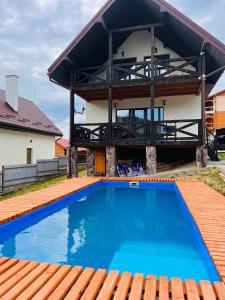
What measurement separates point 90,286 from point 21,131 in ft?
58.8

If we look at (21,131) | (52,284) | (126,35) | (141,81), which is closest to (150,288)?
(52,284)

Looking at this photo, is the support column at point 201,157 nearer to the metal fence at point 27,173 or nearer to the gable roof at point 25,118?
the metal fence at point 27,173

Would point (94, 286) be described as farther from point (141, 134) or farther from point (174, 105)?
point (174, 105)

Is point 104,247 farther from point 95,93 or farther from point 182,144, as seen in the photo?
point 95,93

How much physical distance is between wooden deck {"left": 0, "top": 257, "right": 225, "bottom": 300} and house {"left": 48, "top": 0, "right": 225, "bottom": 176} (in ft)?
34.8

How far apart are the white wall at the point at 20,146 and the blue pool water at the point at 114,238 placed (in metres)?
10.0

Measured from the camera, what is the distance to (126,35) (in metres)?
16.5

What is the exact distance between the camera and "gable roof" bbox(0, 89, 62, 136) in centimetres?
1820

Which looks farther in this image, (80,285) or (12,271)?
(12,271)

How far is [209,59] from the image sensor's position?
14.3 metres

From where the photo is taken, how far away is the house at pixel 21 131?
17753mm

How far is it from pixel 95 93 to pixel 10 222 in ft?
38.6

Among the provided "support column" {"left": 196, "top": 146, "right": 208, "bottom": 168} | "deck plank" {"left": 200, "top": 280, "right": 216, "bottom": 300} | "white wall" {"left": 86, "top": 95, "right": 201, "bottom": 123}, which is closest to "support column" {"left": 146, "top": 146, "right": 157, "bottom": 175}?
"support column" {"left": 196, "top": 146, "right": 208, "bottom": 168}

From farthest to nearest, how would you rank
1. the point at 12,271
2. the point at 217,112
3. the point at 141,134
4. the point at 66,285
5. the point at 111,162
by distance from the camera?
the point at 217,112, the point at 141,134, the point at 111,162, the point at 12,271, the point at 66,285
